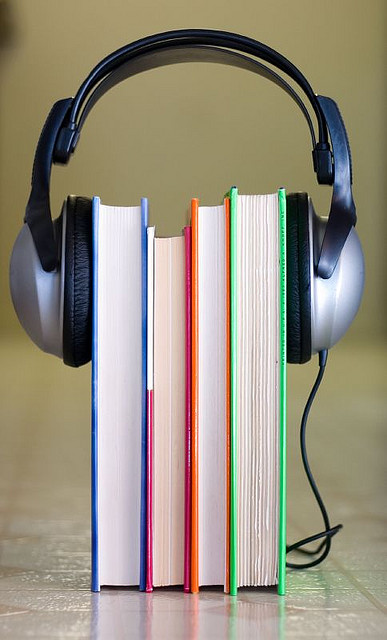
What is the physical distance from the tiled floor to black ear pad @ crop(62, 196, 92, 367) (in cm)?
20

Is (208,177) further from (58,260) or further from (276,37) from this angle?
(58,260)

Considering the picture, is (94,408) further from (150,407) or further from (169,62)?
(169,62)

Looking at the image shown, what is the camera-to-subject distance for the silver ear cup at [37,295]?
0.71 meters

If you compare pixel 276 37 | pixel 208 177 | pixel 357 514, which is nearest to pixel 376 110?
pixel 276 37

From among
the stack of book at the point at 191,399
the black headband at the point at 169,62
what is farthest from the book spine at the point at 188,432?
the black headband at the point at 169,62

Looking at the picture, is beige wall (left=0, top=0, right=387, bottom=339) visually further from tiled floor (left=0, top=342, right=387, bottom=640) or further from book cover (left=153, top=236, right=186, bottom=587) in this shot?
book cover (left=153, top=236, right=186, bottom=587)

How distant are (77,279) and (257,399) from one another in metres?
0.17

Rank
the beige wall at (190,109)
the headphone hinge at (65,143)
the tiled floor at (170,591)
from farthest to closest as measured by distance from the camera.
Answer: the beige wall at (190,109), the headphone hinge at (65,143), the tiled floor at (170,591)

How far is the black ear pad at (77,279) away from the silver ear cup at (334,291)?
0.58 ft

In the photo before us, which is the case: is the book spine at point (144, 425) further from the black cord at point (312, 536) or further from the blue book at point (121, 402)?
the black cord at point (312, 536)

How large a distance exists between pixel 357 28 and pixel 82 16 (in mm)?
1270

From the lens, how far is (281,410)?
2.37 ft

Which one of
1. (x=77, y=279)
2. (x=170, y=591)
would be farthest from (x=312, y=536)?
(x=77, y=279)

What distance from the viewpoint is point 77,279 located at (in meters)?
0.71
